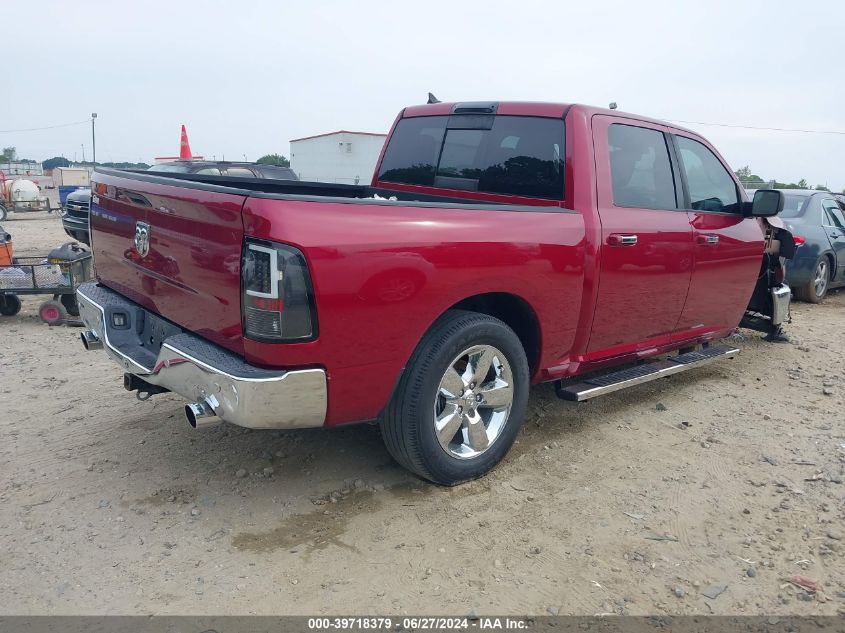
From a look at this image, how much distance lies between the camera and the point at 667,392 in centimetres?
512

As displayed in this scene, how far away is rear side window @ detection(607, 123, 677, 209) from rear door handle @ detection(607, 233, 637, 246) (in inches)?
8.0

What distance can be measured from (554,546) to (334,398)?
3.91ft

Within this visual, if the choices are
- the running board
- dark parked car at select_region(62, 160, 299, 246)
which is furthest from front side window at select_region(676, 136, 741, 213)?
dark parked car at select_region(62, 160, 299, 246)

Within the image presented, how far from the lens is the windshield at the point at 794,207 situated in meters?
9.11

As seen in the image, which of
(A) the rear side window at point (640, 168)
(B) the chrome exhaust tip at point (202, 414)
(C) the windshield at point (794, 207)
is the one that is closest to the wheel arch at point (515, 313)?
(A) the rear side window at point (640, 168)

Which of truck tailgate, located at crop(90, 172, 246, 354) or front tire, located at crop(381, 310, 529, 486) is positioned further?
front tire, located at crop(381, 310, 529, 486)

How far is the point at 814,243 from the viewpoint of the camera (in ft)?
29.3

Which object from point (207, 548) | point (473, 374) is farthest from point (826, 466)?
→ point (207, 548)

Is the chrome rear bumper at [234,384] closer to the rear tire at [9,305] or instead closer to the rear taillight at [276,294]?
the rear taillight at [276,294]

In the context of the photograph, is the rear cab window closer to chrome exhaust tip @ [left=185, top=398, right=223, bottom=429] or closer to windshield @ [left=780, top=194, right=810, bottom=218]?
windshield @ [left=780, top=194, right=810, bottom=218]

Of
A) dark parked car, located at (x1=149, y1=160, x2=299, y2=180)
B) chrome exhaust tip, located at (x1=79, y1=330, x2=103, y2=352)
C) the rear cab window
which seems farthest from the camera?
dark parked car, located at (x1=149, y1=160, x2=299, y2=180)

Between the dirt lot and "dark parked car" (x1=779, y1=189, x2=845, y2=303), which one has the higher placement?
"dark parked car" (x1=779, y1=189, x2=845, y2=303)

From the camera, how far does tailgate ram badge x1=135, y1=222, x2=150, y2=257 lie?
10.8ft

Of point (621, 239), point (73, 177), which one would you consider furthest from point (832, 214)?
point (73, 177)
